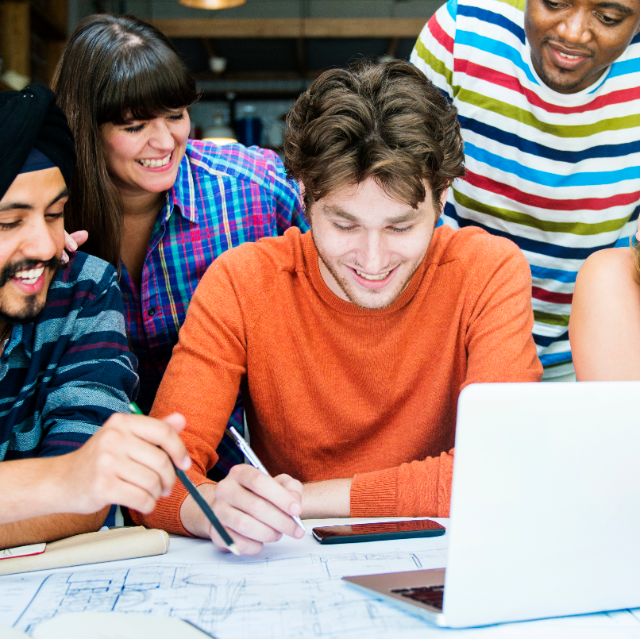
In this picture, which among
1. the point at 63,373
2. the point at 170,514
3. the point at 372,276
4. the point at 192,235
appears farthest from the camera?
the point at 192,235

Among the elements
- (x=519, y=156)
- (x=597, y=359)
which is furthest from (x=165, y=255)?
(x=597, y=359)

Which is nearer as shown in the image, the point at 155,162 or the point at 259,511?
the point at 259,511

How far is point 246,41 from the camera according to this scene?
16.3 ft

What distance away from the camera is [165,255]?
1.71 metres

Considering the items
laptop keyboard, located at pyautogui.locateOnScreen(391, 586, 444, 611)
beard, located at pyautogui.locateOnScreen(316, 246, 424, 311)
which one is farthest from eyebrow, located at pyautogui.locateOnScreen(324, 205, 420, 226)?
laptop keyboard, located at pyautogui.locateOnScreen(391, 586, 444, 611)

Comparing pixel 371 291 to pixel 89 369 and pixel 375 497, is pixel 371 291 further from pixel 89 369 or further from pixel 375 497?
pixel 89 369

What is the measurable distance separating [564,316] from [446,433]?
537 millimetres

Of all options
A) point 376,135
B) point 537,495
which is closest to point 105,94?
point 376,135

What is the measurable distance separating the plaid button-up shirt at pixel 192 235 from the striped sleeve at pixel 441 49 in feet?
1.47

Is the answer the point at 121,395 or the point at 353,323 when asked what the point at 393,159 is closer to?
the point at 353,323

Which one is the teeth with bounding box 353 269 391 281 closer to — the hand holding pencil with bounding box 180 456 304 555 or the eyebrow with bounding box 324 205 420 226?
the eyebrow with bounding box 324 205 420 226

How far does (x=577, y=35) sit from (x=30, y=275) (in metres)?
1.17

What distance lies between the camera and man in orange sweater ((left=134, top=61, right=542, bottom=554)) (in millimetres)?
1296

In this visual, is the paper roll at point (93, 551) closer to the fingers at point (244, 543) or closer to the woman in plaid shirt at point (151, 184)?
the fingers at point (244, 543)
